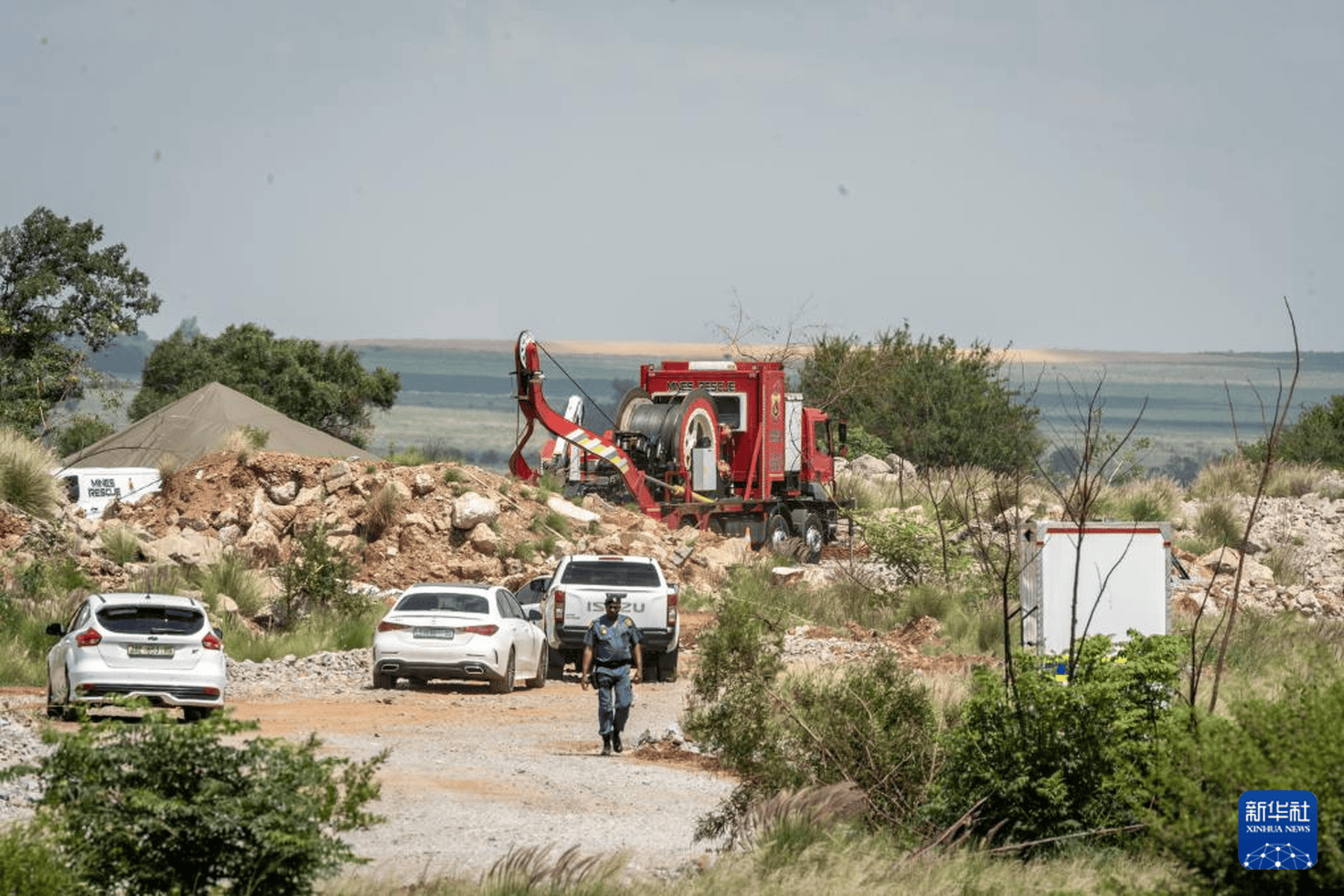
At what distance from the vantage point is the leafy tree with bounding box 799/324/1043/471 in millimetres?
66312

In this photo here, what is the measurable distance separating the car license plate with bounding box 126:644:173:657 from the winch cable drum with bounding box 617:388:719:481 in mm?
18106

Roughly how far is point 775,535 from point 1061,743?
27027 mm

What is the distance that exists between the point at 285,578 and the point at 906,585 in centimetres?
1070

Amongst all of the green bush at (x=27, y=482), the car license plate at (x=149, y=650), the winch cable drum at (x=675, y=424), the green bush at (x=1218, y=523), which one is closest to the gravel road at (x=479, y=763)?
the car license plate at (x=149, y=650)

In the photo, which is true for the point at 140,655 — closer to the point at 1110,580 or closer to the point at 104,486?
the point at 1110,580

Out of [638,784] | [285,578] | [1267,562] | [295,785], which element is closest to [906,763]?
[638,784]

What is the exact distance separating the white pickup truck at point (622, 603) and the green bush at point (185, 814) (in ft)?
52.2

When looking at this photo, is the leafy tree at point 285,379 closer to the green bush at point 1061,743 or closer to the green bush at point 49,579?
the green bush at point 49,579

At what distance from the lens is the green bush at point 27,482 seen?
1246 inches

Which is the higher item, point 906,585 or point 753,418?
point 753,418

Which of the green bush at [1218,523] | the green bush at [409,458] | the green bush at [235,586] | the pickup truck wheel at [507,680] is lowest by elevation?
the pickup truck wheel at [507,680]

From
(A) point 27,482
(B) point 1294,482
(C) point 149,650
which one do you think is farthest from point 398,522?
(B) point 1294,482

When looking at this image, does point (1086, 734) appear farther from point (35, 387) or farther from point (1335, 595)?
point (35, 387)

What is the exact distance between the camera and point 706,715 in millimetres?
15391
